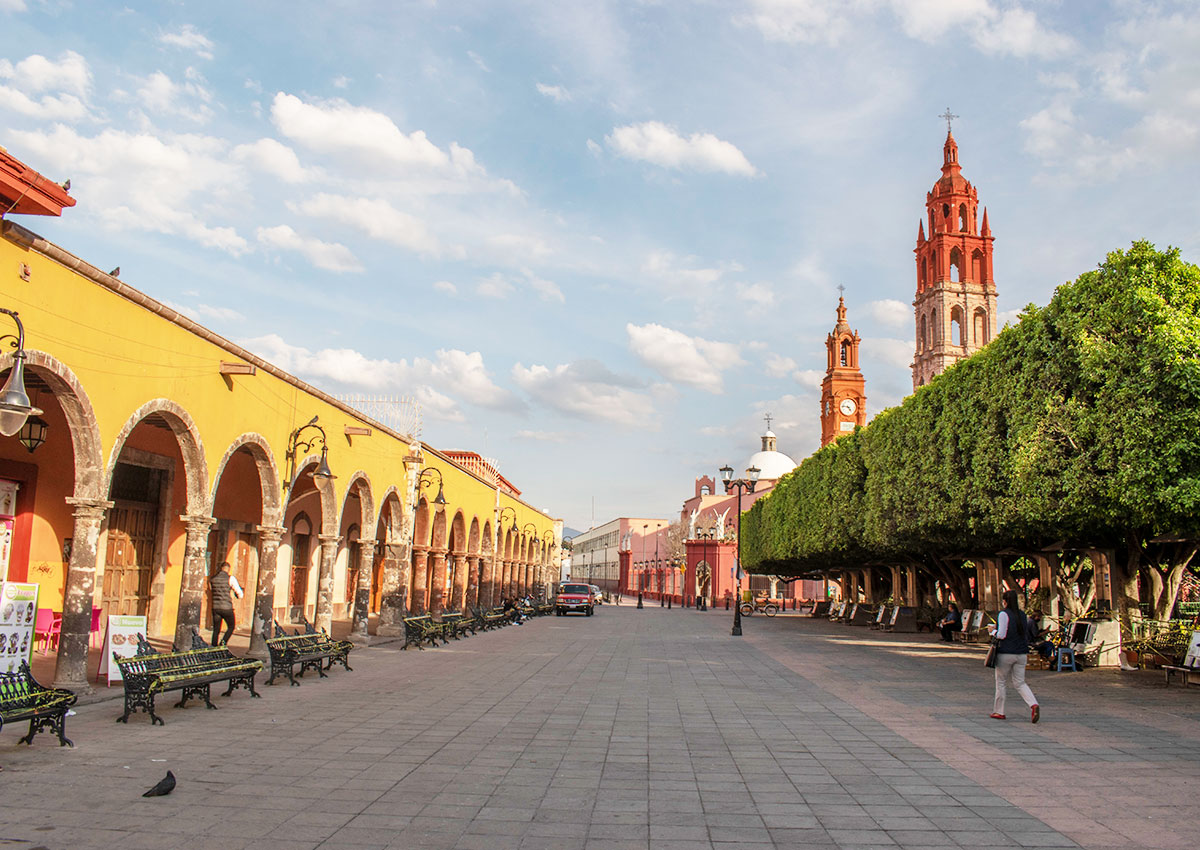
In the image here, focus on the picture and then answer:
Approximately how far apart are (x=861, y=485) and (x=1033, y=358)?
13528 mm

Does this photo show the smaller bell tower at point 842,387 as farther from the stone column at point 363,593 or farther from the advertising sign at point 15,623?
the advertising sign at point 15,623

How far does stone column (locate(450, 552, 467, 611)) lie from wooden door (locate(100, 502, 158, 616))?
14.8m

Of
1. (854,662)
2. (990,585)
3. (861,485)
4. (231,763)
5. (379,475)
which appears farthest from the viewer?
(861,485)

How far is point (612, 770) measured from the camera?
736 centimetres

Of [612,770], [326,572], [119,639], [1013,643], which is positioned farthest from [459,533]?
[612,770]

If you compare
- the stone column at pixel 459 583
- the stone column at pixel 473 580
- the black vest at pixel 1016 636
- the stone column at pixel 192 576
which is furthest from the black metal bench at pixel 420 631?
the stone column at pixel 473 580

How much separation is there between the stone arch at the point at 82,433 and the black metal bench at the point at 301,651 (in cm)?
343

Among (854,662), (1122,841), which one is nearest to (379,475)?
(854,662)

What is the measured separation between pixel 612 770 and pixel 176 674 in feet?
17.0

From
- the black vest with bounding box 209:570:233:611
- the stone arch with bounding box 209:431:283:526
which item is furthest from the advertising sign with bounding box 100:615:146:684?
the stone arch with bounding box 209:431:283:526

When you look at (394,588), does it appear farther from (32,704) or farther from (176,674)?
(32,704)

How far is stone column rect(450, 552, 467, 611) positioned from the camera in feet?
101

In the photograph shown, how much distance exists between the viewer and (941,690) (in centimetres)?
1341

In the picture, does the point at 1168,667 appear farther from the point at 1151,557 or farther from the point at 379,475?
the point at 379,475
